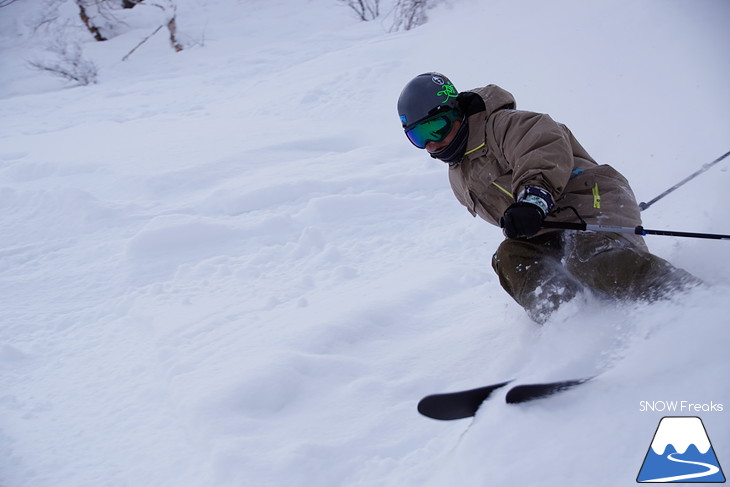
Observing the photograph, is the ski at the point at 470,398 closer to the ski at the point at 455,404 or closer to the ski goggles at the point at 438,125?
the ski at the point at 455,404

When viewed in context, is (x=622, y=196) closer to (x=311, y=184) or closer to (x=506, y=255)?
(x=506, y=255)

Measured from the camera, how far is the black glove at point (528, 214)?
6.64 feet

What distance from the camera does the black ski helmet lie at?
251 cm

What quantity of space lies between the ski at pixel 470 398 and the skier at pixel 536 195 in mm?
542

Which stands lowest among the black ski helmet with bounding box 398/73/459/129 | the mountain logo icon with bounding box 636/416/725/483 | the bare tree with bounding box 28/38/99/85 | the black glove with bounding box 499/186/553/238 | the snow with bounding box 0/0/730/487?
the bare tree with bounding box 28/38/99/85

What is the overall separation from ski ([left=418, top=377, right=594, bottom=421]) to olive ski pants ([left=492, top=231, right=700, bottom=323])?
505mm

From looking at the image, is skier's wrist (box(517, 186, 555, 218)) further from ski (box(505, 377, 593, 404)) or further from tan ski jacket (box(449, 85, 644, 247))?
ski (box(505, 377, 593, 404))

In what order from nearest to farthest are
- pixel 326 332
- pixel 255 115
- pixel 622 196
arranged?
1. pixel 622 196
2. pixel 326 332
3. pixel 255 115

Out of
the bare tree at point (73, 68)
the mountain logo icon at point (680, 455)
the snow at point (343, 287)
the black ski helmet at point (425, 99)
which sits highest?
the black ski helmet at point (425, 99)

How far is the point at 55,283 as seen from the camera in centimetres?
387

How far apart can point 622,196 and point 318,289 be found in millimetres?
1904

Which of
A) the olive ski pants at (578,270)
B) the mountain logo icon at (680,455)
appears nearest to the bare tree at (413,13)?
the olive ski pants at (578,270)

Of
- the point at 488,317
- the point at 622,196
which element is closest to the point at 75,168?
the point at 488,317

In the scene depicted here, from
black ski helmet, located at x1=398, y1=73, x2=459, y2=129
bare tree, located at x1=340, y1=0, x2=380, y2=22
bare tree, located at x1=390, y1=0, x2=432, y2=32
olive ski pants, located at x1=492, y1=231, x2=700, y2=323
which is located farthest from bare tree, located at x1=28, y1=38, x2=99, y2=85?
olive ski pants, located at x1=492, y1=231, x2=700, y2=323
